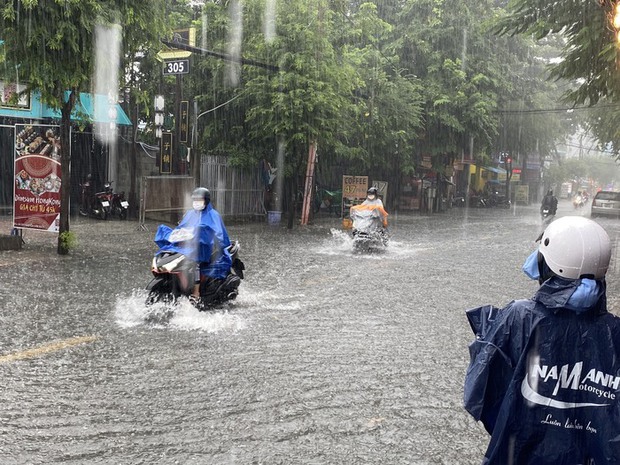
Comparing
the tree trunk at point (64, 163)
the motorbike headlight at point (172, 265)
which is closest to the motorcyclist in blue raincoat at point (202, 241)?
the motorbike headlight at point (172, 265)

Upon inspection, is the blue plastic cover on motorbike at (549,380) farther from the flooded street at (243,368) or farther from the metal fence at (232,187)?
the metal fence at (232,187)

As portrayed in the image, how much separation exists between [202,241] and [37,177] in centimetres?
655

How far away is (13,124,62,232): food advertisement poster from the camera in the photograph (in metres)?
12.8

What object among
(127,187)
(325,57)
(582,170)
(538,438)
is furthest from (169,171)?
(582,170)

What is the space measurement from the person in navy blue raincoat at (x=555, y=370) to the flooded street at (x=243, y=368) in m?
1.83

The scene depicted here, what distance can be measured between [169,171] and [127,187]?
13.4ft

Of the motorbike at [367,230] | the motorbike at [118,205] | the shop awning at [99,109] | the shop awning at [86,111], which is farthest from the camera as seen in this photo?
the motorbike at [118,205]

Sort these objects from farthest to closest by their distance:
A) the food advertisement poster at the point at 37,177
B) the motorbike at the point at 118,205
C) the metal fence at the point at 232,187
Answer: the metal fence at the point at 232,187, the motorbike at the point at 118,205, the food advertisement poster at the point at 37,177

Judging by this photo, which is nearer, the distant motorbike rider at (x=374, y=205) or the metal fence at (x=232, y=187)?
the distant motorbike rider at (x=374, y=205)

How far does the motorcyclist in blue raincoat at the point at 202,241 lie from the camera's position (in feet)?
25.8

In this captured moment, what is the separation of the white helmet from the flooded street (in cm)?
218

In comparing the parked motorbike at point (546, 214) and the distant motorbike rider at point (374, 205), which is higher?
the distant motorbike rider at point (374, 205)

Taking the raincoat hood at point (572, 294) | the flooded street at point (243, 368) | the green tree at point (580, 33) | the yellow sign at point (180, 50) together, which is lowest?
the flooded street at point (243, 368)

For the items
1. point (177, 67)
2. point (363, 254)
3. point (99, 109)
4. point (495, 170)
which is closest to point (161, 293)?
point (363, 254)
